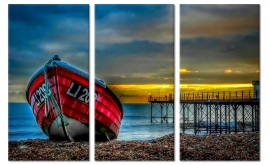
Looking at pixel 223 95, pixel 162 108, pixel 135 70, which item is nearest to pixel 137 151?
pixel 162 108

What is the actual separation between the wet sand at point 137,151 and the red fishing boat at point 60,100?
1.04ft

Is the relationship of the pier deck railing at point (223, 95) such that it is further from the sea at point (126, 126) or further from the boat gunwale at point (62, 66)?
the boat gunwale at point (62, 66)

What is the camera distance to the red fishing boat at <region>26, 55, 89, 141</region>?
605 centimetres

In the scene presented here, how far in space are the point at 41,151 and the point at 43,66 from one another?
109 centimetres

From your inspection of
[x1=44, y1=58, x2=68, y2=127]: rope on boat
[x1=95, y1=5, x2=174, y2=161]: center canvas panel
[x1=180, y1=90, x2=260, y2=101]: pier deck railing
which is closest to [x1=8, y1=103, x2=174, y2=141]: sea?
[x1=95, y1=5, x2=174, y2=161]: center canvas panel

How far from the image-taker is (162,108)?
20.3 ft

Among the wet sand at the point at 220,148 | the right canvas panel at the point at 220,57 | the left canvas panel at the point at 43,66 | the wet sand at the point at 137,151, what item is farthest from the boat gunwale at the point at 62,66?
the wet sand at the point at 220,148

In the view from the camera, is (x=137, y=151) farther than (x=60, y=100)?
No

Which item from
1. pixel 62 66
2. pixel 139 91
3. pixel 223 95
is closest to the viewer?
pixel 139 91

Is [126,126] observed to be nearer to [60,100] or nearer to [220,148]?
[60,100]

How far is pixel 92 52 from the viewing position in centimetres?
593

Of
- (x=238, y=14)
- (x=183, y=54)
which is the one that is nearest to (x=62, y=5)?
A: (x=183, y=54)

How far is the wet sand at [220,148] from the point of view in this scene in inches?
235

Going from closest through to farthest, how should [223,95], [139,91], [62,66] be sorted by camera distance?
[139,91], [62,66], [223,95]
